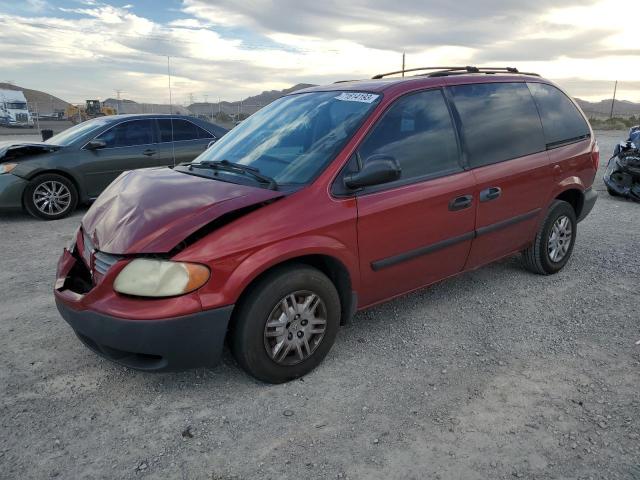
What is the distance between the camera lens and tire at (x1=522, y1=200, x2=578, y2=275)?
4574 millimetres

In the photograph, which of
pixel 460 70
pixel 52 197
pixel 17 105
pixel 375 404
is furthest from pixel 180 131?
pixel 17 105

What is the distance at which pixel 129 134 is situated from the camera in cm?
785

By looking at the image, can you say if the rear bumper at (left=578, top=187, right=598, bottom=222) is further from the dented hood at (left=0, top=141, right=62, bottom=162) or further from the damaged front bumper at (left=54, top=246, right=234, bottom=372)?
the dented hood at (left=0, top=141, right=62, bottom=162)

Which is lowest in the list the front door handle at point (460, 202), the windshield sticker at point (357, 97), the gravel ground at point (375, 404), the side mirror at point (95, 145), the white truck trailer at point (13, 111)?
the gravel ground at point (375, 404)

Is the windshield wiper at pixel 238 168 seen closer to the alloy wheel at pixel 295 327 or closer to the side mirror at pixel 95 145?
the alloy wheel at pixel 295 327

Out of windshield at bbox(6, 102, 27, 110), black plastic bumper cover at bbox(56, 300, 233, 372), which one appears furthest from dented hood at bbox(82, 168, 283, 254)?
windshield at bbox(6, 102, 27, 110)

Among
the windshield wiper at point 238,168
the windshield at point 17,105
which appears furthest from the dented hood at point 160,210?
the windshield at point 17,105

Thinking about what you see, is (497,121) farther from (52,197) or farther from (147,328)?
(52,197)

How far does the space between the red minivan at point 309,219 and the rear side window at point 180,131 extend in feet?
14.3

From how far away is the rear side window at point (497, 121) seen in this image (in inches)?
151

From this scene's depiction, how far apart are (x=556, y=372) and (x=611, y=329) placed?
0.90 meters

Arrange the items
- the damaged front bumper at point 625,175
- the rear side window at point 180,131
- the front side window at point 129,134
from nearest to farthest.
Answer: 1. the front side window at point 129,134
2. the rear side window at point 180,131
3. the damaged front bumper at point 625,175

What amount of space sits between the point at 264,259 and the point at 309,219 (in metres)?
0.37

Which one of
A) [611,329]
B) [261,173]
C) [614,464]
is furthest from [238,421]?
[611,329]
